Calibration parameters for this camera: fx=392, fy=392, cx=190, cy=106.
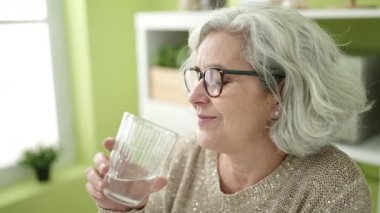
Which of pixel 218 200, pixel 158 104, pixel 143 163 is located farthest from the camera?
pixel 158 104

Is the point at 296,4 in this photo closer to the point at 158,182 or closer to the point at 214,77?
the point at 214,77

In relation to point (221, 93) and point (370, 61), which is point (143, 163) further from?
point (370, 61)

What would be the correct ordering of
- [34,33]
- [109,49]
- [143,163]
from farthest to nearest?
[109,49]
[34,33]
[143,163]

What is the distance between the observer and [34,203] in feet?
5.37

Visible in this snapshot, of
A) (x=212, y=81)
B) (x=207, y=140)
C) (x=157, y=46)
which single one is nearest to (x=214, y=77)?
(x=212, y=81)

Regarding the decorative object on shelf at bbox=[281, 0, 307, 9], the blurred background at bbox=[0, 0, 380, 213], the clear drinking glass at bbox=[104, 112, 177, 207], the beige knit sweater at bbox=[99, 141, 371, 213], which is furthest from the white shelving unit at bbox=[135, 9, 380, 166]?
the clear drinking glass at bbox=[104, 112, 177, 207]

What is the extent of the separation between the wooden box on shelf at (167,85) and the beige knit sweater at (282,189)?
49 centimetres

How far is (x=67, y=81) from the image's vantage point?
184cm

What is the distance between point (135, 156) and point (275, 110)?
339mm

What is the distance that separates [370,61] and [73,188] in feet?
4.38

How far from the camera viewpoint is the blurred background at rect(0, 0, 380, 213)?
1620 millimetres

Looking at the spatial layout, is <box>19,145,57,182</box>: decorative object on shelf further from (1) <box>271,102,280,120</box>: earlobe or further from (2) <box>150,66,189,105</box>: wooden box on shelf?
(1) <box>271,102,280,120</box>: earlobe

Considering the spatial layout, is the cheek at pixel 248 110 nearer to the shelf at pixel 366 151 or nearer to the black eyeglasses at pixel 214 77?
the black eyeglasses at pixel 214 77

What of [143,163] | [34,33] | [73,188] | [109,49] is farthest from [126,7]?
[143,163]
